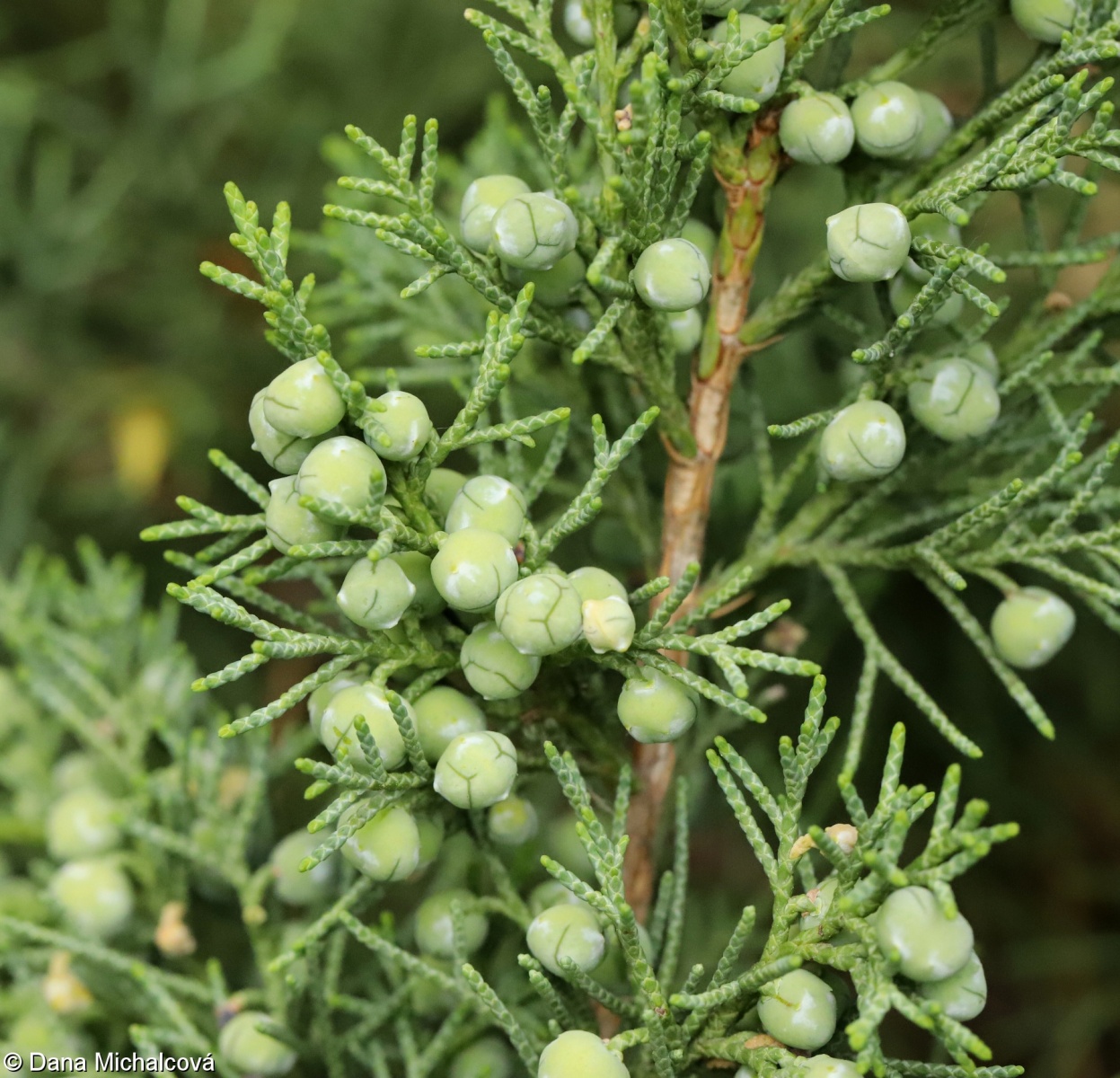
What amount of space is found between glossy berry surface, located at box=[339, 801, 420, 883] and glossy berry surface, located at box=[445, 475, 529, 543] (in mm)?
259

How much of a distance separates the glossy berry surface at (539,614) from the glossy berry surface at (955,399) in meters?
0.42

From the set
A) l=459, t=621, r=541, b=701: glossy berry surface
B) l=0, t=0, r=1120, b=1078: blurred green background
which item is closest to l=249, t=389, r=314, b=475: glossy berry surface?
l=459, t=621, r=541, b=701: glossy berry surface

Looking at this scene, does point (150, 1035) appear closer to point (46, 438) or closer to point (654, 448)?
point (654, 448)

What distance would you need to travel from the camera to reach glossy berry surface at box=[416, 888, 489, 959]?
45.9 inches

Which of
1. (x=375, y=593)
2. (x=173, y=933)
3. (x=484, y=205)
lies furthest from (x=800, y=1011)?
(x=173, y=933)

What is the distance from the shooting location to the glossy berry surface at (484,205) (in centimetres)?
102

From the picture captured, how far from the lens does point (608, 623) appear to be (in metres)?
0.94

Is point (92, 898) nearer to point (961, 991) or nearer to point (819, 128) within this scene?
point (961, 991)

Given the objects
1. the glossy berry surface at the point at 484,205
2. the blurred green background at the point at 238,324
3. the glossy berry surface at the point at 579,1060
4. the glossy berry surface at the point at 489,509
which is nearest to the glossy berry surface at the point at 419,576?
the glossy berry surface at the point at 489,509

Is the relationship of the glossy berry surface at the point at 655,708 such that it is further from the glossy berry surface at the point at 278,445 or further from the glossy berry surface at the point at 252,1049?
the glossy berry surface at the point at 252,1049

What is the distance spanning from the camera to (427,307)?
1.59m

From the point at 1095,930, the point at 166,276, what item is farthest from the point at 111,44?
the point at 1095,930

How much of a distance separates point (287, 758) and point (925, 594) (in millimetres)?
1274

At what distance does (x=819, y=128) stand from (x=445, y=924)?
2.80 feet
